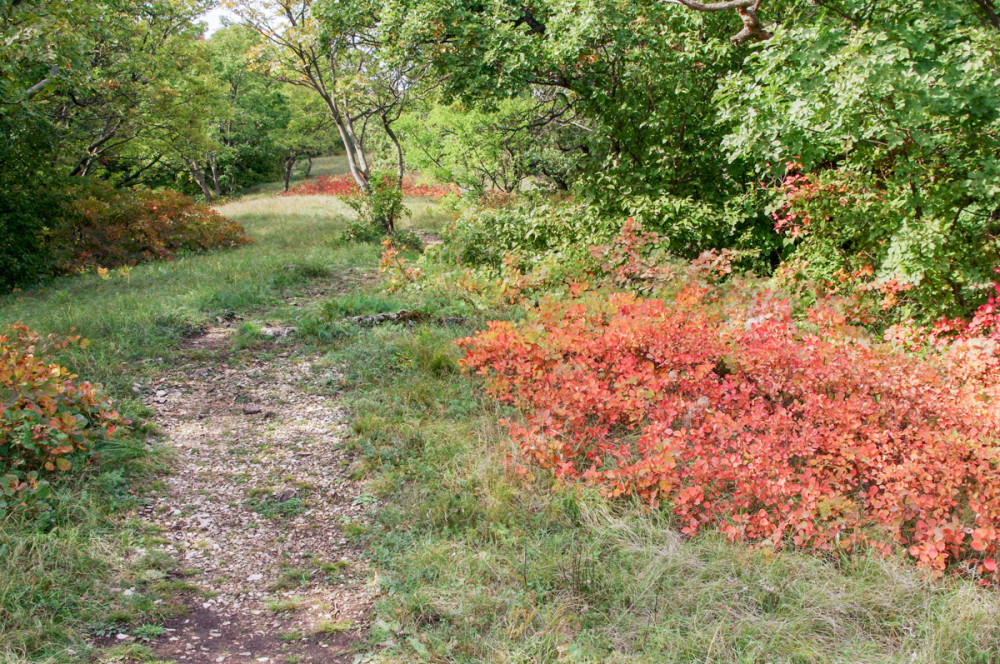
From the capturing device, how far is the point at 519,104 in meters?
16.6

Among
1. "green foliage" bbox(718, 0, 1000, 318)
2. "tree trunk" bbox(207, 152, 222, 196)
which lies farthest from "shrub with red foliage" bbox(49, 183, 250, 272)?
"tree trunk" bbox(207, 152, 222, 196)

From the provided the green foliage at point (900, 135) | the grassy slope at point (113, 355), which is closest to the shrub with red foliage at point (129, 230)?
the grassy slope at point (113, 355)

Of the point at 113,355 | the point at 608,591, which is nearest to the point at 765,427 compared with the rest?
the point at 608,591

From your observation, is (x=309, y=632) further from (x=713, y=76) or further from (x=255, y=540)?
(x=713, y=76)

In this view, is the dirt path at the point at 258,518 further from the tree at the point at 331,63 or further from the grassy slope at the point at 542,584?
the tree at the point at 331,63

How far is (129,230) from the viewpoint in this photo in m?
12.2

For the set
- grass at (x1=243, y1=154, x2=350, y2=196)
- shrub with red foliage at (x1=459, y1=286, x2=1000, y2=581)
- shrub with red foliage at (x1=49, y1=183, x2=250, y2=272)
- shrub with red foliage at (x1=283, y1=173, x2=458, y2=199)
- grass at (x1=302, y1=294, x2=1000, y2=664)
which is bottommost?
grass at (x1=302, y1=294, x2=1000, y2=664)

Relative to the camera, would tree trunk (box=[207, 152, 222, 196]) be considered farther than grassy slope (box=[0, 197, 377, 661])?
Yes

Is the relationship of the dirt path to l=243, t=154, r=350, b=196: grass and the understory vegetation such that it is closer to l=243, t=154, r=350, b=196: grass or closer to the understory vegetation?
the understory vegetation

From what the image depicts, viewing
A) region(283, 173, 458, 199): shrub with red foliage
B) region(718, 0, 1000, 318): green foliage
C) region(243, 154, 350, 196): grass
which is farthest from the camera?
region(243, 154, 350, 196): grass

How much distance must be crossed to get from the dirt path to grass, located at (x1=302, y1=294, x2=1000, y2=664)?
276 millimetres

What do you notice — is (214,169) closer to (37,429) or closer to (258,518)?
(37,429)

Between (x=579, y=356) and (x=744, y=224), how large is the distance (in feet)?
19.3

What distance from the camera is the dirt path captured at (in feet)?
10.3
